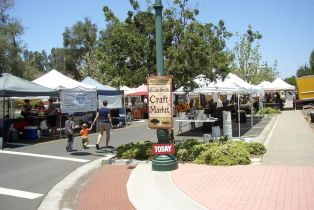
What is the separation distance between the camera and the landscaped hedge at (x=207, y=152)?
10.5 m

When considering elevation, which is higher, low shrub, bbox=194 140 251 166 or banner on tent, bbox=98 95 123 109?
banner on tent, bbox=98 95 123 109

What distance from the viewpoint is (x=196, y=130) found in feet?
69.7

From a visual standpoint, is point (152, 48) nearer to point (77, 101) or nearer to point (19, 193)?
point (19, 193)

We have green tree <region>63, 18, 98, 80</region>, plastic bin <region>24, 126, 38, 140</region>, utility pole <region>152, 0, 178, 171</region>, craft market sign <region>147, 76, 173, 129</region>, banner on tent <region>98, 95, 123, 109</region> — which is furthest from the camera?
green tree <region>63, 18, 98, 80</region>

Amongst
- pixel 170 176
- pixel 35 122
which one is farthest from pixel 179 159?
pixel 35 122

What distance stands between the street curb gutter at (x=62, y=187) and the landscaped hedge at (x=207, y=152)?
100cm

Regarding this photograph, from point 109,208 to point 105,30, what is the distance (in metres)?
8.64

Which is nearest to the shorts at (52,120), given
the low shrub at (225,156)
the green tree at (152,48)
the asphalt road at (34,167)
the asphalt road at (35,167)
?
the asphalt road at (35,167)

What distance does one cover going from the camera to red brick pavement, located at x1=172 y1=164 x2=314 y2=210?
22.2ft

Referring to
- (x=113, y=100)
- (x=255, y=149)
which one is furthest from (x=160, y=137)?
(x=113, y=100)

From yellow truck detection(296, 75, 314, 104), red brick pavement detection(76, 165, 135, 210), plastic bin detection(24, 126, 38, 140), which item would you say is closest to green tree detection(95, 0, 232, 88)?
red brick pavement detection(76, 165, 135, 210)

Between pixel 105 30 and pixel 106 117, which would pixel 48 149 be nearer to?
pixel 106 117

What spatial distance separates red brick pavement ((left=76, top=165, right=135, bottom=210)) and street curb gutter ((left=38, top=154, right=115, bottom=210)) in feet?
1.18

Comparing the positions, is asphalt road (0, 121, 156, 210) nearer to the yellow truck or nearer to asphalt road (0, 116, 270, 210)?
asphalt road (0, 116, 270, 210)
